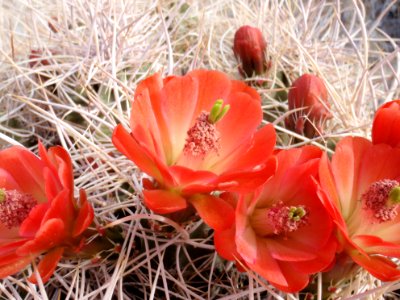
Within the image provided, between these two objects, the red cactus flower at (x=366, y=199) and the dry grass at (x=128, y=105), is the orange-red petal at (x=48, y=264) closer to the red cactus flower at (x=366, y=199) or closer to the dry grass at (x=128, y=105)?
the dry grass at (x=128, y=105)

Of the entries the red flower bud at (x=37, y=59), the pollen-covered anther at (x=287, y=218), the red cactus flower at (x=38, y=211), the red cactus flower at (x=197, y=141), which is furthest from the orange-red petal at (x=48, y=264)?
the red flower bud at (x=37, y=59)

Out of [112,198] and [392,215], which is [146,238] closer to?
[112,198]

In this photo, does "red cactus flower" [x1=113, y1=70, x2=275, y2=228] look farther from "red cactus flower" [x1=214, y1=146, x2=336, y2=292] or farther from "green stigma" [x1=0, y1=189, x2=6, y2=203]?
"green stigma" [x1=0, y1=189, x2=6, y2=203]

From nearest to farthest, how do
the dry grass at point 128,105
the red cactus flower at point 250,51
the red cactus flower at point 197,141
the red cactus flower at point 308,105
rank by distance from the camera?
the red cactus flower at point 197,141, the dry grass at point 128,105, the red cactus flower at point 308,105, the red cactus flower at point 250,51

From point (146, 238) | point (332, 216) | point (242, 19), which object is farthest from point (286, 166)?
point (242, 19)

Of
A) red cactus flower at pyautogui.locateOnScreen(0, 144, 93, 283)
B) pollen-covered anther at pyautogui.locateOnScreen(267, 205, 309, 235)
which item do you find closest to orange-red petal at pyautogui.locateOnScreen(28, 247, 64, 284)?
red cactus flower at pyautogui.locateOnScreen(0, 144, 93, 283)

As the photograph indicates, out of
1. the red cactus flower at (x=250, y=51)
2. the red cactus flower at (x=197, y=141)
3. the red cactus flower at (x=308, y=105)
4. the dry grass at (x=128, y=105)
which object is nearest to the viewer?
the red cactus flower at (x=197, y=141)

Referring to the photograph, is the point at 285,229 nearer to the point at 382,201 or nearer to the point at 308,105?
the point at 382,201
